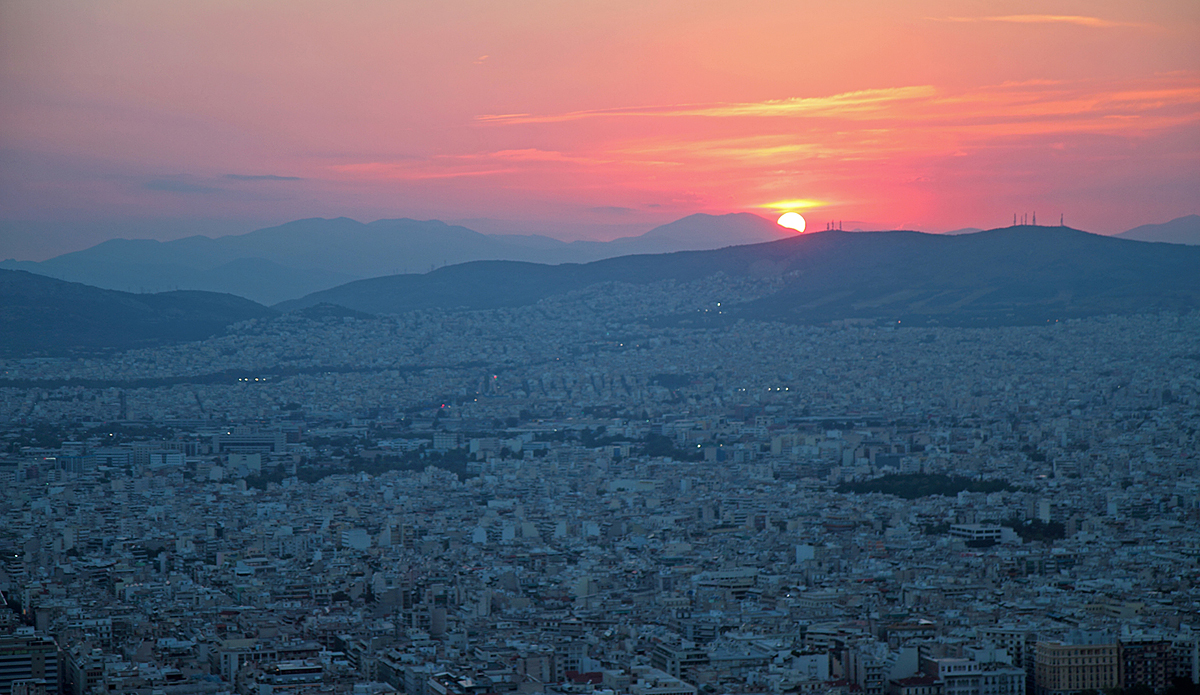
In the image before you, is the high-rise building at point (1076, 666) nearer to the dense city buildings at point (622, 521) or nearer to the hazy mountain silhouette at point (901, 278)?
the dense city buildings at point (622, 521)

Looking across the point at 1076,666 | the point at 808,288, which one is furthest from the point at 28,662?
the point at 808,288

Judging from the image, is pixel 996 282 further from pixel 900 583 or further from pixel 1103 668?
pixel 1103 668

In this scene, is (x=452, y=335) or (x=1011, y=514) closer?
(x=1011, y=514)

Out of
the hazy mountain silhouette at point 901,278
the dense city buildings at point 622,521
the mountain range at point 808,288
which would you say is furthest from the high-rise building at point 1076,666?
the hazy mountain silhouette at point 901,278

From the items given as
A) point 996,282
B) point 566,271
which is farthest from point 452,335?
point 996,282

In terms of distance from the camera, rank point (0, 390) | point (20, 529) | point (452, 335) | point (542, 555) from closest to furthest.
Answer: point (542, 555) < point (20, 529) < point (0, 390) < point (452, 335)

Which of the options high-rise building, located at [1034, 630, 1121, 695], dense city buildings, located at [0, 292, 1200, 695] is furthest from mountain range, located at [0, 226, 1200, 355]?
high-rise building, located at [1034, 630, 1121, 695]
